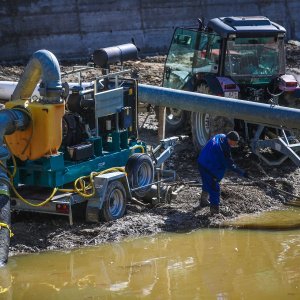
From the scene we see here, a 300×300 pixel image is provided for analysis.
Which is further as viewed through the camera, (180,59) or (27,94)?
(180,59)

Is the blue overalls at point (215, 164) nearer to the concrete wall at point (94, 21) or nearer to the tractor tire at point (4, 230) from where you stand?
the tractor tire at point (4, 230)

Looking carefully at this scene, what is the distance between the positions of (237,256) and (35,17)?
13.6 metres

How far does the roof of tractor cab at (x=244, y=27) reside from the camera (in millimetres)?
16297

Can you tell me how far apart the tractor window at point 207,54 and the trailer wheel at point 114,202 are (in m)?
4.15

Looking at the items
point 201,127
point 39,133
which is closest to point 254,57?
point 201,127

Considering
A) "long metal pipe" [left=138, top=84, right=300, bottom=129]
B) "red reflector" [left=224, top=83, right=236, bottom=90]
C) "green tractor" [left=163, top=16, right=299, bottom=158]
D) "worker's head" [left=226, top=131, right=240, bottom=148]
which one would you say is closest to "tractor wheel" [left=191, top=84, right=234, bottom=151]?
"green tractor" [left=163, top=16, right=299, bottom=158]

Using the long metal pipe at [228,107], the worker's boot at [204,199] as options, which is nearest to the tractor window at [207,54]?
the long metal pipe at [228,107]

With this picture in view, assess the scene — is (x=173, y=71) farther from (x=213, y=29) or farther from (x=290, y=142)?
(x=290, y=142)

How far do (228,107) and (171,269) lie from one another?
151 inches

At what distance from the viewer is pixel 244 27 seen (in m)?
16.5

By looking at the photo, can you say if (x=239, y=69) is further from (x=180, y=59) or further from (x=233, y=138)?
(x=233, y=138)

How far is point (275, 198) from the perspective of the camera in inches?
583

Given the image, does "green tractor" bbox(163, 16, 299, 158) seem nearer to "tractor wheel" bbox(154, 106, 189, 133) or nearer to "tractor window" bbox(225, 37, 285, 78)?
"tractor window" bbox(225, 37, 285, 78)

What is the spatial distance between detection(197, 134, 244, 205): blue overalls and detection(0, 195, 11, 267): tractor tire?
3.23m
